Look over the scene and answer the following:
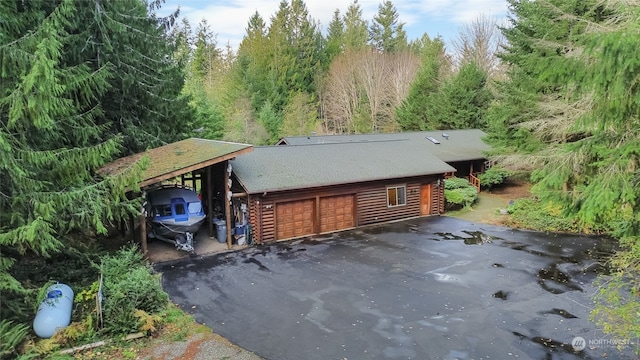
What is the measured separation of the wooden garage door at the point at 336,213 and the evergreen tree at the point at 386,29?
1657 inches

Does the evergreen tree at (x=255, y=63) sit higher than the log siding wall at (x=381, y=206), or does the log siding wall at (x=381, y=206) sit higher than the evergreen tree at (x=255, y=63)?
the evergreen tree at (x=255, y=63)

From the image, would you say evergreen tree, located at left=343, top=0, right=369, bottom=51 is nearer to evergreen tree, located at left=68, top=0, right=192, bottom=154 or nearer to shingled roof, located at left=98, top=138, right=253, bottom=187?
evergreen tree, located at left=68, top=0, right=192, bottom=154

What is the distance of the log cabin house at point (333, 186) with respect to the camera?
1584 cm

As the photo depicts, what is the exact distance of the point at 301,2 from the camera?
48250 mm

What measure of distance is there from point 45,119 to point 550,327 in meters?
11.5

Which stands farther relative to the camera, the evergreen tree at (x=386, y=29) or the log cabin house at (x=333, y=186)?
the evergreen tree at (x=386, y=29)

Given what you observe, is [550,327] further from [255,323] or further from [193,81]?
[193,81]

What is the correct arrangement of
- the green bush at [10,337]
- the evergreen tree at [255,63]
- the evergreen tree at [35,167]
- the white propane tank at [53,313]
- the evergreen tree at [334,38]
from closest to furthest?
1. the green bush at [10,337]
2. the evergreen tree at [35,167]
3. the white propane tank at [53,313]
4. the evergreen tree at [255,63]
5. the evergreen tree at [334,38]

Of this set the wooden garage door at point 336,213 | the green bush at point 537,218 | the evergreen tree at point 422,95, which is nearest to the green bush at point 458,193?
the green bush at point 537,218

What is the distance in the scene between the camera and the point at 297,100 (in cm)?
4197

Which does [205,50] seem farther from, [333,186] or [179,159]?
[179,159]

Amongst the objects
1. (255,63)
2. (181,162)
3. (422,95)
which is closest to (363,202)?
(181,162)

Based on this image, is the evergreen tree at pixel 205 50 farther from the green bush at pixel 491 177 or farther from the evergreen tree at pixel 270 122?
the green bush at pixel 491 177

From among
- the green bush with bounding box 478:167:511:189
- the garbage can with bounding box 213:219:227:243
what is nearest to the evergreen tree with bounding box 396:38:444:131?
the green bush with bounding box 478:167:511:189
